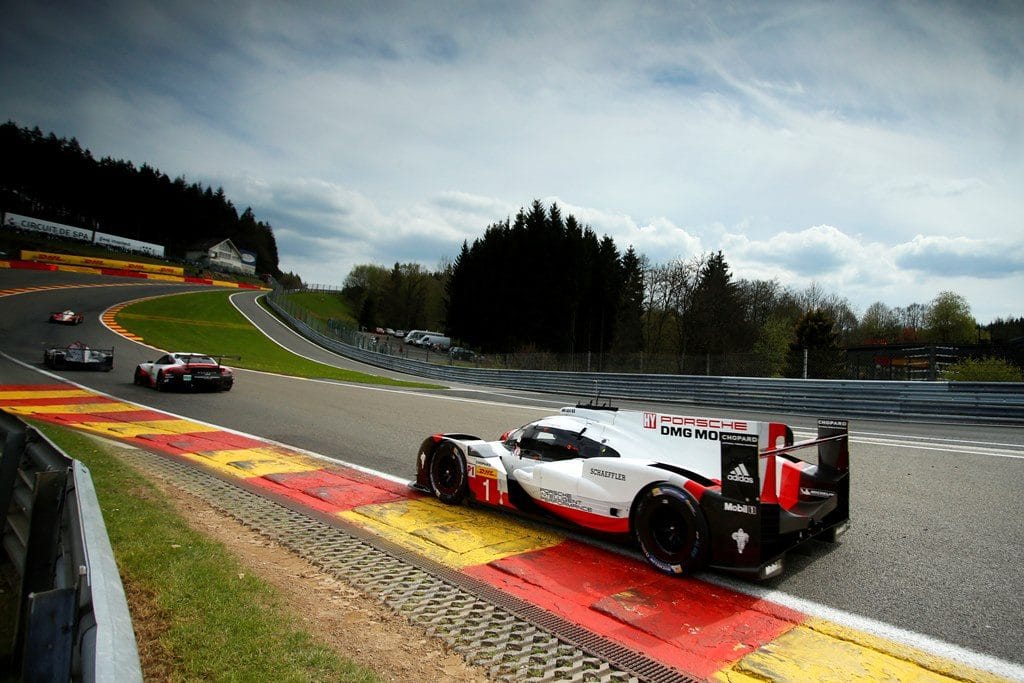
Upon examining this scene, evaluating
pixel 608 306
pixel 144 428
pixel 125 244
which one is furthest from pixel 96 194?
pixel 144 428

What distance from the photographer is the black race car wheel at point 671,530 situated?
4586 millimetres

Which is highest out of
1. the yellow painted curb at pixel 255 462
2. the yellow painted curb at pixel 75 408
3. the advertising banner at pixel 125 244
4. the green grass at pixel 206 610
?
the advertising banner at pixel 125 244

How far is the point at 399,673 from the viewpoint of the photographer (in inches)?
126

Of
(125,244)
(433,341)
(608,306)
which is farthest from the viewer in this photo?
(125,244)

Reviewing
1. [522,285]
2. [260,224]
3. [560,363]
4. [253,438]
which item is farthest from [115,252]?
[253,438]

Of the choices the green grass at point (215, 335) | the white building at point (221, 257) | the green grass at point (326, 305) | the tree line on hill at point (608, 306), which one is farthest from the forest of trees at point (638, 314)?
the white building at point (221, 257)

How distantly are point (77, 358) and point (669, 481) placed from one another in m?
23.6

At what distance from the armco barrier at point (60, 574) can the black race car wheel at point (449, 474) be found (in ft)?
12.1

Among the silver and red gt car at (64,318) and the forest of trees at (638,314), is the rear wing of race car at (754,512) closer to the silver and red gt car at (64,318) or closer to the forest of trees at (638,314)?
the forest of trees at (638,314)

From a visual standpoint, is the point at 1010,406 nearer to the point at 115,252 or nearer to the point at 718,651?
the point at 718,651

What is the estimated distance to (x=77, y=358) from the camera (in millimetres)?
21453

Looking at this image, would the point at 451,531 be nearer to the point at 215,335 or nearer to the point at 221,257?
the point at 215,335

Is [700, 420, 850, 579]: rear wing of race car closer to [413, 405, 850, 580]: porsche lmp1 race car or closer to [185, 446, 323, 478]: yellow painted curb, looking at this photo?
[413, 405, 850, 580]: porsche lmp1 race car

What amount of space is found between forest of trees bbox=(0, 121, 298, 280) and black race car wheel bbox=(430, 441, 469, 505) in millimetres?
113927
